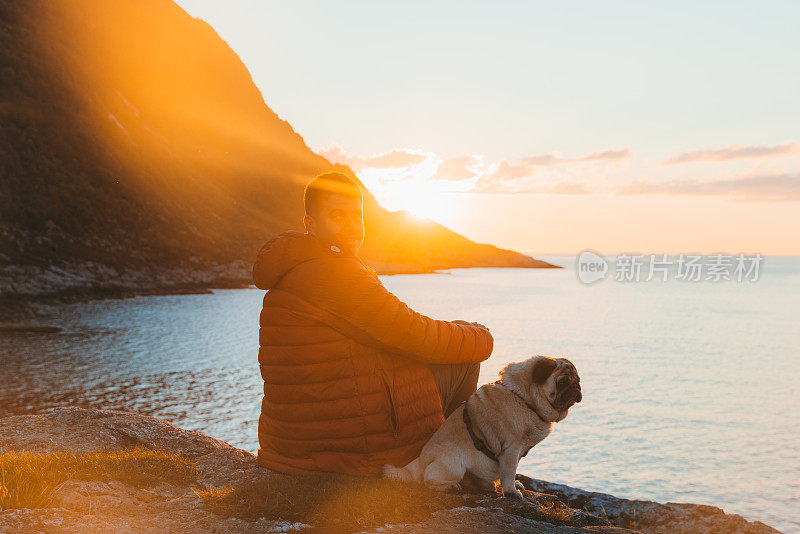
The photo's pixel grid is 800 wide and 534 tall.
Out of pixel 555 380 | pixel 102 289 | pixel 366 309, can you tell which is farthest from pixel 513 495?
pixel 102 289

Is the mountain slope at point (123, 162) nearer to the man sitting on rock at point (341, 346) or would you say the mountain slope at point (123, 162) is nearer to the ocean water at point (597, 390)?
the ocean water at point (597, 390)

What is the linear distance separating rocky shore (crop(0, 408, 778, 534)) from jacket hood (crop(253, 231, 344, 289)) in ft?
6.79

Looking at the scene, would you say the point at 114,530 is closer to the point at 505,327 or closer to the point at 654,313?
the point at 505,327

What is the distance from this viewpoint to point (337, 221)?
507cm

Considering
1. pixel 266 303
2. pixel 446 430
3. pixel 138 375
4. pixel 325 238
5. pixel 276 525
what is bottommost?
pixel 138 375

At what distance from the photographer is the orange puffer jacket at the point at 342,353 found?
16.1 feet

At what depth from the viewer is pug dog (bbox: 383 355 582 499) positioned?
17.6 feet

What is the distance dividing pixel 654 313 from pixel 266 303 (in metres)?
Answer: 81.8

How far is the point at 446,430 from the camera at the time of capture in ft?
17.9

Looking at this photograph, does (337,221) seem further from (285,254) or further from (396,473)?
(396,473)

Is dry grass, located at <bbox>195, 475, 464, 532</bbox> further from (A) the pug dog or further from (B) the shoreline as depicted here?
(B) the shoreline

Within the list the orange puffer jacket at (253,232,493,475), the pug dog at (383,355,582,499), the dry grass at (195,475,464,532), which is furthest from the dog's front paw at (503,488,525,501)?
the orange puffer jacket at (253,232,493,475)

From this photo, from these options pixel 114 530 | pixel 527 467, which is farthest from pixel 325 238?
pixel 527 467

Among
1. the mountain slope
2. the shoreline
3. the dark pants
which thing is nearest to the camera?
the dark pants
